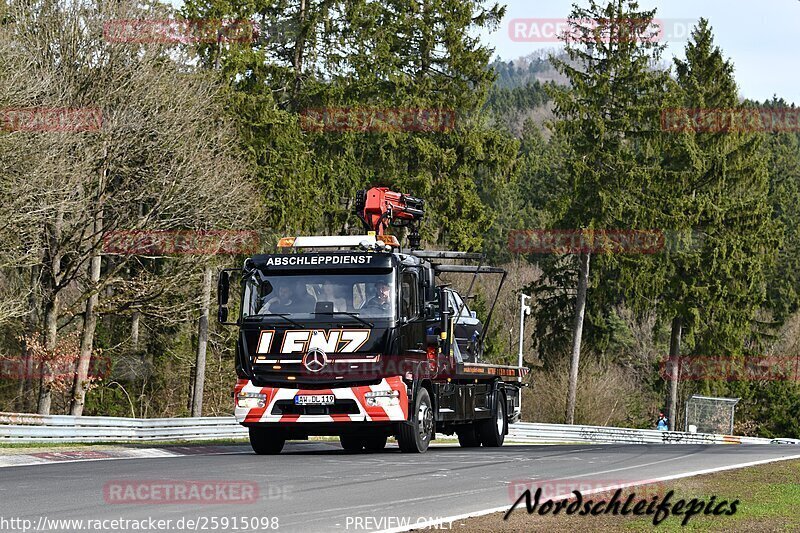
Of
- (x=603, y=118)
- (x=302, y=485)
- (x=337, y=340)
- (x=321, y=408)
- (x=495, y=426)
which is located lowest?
(x=495, y=426)

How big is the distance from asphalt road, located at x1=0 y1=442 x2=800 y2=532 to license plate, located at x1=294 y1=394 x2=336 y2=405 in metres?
0.88

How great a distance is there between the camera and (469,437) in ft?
81.3

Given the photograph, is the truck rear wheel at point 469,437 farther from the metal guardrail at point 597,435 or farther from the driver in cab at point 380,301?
the metal guardrail at point 597,435

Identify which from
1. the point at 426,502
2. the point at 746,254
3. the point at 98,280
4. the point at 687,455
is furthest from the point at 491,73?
the point at 426,502

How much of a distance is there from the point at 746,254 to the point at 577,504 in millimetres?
42523

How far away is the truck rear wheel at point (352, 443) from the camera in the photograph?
73.6ft

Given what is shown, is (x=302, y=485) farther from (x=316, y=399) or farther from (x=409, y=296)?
(x=409, y=296)

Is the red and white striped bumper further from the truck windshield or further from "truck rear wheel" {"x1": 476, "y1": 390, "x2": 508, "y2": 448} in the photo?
"truck rear wheel" {"x1": 476, "y1": 390, "x2": 508, "y2": 448}

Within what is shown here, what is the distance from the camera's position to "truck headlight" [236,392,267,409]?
61.4ft

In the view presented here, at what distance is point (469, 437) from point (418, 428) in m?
5.58

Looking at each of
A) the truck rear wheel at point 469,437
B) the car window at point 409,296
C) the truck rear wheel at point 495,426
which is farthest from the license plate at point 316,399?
the truck rear wheel at point 469,437

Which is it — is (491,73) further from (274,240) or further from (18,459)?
(18,459)

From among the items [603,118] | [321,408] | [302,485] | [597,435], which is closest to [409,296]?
[321,408]

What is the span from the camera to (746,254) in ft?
171
